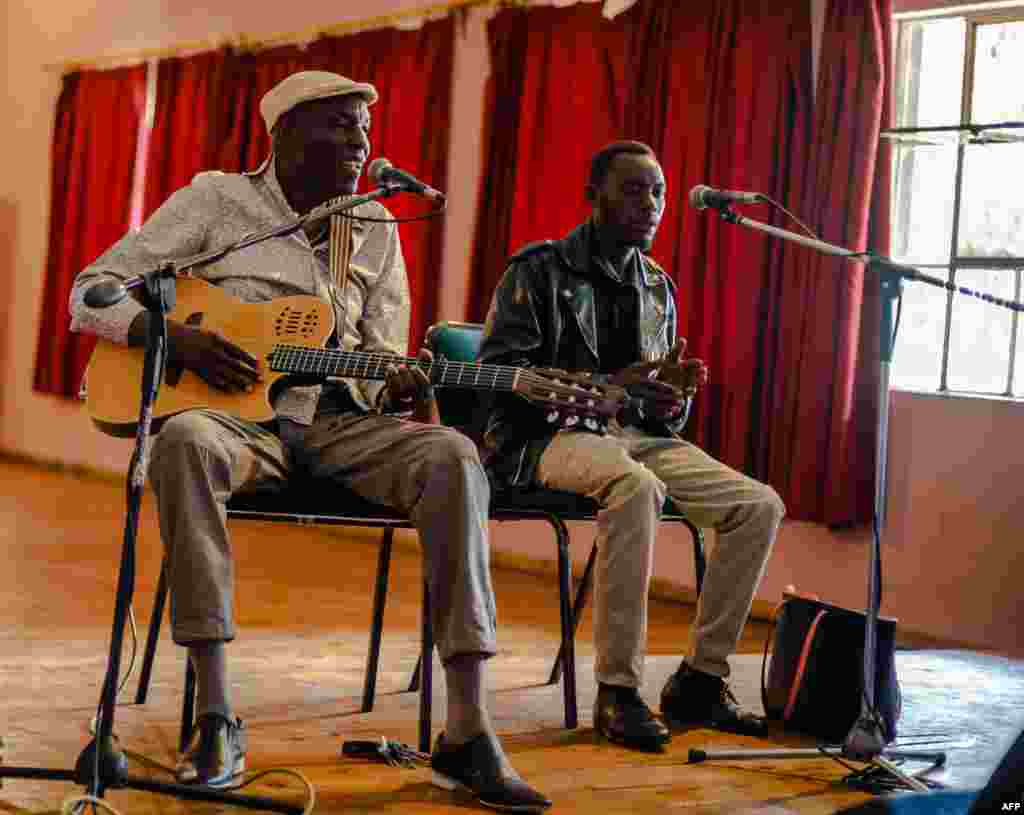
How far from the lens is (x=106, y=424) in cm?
283

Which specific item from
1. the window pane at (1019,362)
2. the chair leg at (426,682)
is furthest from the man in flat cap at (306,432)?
the window pane at (1019,362)

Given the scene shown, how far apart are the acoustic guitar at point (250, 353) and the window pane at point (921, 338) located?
8.55ft

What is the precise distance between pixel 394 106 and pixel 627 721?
424 centimetres

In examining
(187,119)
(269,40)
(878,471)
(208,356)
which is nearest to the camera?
(878,471)

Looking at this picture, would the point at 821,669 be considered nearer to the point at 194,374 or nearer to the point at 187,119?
the point at 194,374

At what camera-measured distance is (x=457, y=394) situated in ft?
11.5

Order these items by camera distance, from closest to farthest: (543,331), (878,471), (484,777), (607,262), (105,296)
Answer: (105,296) < (484,777) < (878,471) < (543,331) < (607,262)

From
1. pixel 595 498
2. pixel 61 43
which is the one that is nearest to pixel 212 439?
pixel 595 498

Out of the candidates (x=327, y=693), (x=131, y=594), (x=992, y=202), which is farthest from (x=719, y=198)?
(x=992, y=202)

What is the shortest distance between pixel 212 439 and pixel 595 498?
88 cm

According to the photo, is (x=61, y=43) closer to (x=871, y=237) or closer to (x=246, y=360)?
(x=871, y=237)

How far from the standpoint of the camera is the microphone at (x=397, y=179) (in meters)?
2.49

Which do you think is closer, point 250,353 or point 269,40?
point 250,353

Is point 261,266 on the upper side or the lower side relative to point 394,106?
lower
